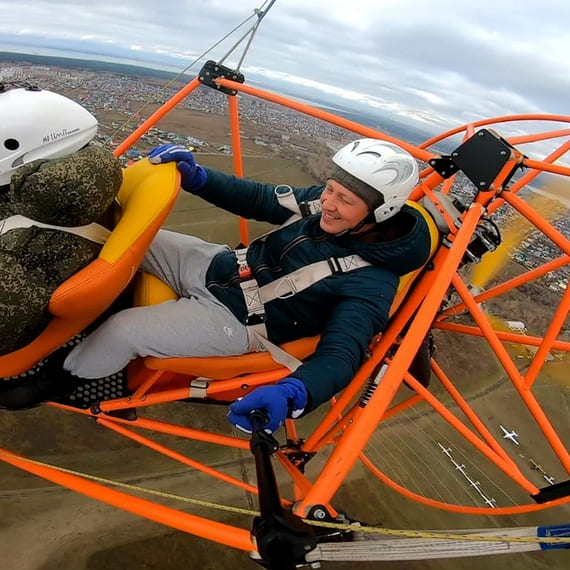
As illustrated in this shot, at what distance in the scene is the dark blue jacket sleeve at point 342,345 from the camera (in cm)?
202

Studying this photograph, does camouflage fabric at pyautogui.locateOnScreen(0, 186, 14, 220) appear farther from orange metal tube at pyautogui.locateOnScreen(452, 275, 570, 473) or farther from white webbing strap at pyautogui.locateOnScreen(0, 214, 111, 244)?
orange metal tube at pyautogui.locateOnScreen(452, 275, 570, 473)

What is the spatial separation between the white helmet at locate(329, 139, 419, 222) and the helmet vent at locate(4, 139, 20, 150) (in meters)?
1.59

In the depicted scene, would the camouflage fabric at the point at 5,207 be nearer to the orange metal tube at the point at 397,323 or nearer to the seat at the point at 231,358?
the seat at the point at 231,358

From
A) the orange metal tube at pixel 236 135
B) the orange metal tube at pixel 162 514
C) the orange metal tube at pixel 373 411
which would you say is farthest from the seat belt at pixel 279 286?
the orange metal tube at pixel 236 135

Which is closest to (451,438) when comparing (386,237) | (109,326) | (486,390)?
(486,390)

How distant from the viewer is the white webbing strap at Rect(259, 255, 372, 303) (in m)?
2.35

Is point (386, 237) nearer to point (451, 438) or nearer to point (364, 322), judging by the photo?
point (364, 322)

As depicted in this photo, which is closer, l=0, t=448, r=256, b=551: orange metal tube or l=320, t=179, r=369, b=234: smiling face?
l=0, t=448, r=256, b=551: orange metal tube

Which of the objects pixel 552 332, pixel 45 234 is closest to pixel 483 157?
pixel 552 332

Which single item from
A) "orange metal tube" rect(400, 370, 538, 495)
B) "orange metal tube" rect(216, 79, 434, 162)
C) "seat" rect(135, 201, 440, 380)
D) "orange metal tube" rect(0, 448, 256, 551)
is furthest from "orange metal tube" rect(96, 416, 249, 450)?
"orange metal tube" rect(216, 79, 434, 162)

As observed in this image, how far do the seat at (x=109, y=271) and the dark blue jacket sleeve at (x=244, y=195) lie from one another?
1.51ft

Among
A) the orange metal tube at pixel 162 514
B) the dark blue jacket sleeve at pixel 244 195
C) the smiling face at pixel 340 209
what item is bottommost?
the orange metal tube at pixel 162 514

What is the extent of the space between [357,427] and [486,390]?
722 cm

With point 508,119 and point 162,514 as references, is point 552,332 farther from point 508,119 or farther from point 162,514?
point 162,514
